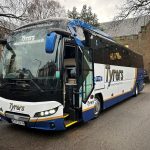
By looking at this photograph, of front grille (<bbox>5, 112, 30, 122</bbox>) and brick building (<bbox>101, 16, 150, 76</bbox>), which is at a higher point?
brick building (<bbox>101, 16, 150, 76</bbox>)

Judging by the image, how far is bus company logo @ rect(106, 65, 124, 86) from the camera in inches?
370

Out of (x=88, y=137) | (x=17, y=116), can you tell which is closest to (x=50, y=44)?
(x=17, y=116)

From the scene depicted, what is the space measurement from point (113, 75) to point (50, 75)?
4614 mm

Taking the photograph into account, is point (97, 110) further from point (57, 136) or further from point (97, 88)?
point (57, 136)

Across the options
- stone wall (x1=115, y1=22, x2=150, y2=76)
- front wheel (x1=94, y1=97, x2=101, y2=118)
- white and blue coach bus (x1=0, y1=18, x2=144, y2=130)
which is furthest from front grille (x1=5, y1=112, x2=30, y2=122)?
stone wall (x1=115, y1=22, x2=150, y2=76)

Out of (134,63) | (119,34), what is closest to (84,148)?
(134,63)

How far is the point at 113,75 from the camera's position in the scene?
33.1ft

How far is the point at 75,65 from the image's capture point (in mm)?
6922

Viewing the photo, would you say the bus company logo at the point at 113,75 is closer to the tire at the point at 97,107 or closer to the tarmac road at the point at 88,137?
the tire at the point at 97,107

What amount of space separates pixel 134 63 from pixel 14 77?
1011 cm

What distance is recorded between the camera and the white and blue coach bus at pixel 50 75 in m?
6.03

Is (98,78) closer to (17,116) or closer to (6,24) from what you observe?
(17,116)

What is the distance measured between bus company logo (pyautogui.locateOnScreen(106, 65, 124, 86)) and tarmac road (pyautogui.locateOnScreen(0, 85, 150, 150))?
70.9 inches

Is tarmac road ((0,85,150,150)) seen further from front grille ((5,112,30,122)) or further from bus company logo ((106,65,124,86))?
bus company logo ((106,65,124,86))
